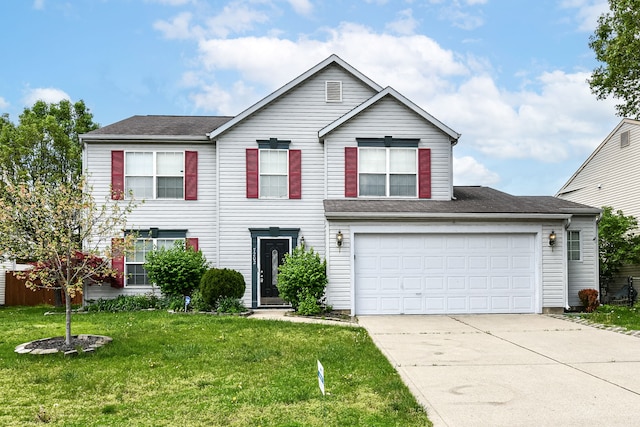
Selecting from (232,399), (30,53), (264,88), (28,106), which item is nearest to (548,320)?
(232,399)

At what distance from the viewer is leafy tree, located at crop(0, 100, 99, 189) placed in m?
26.2

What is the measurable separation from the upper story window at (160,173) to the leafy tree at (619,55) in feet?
57.6

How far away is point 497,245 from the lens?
15602 mm

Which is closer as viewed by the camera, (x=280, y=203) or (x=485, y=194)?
(x=280, y=203)

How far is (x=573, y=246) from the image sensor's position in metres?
17.4

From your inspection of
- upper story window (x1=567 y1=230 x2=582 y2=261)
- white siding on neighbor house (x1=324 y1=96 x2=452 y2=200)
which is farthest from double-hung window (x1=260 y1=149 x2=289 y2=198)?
upper story window (x1=567 y1=230 x2=582 y2=261)

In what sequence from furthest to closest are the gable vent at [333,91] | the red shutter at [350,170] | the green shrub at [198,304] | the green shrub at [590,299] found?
the gable vent at [333,91]
the red shutter at [350,170]
the green shrub at [590,299]
the green shrub at [198,304]

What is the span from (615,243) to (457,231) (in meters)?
9.13

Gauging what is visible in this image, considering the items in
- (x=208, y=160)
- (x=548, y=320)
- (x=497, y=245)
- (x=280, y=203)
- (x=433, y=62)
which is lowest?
(x=548, y=320)

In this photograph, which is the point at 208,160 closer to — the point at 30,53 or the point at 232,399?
the point at 30,53

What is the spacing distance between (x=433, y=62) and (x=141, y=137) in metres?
9.80

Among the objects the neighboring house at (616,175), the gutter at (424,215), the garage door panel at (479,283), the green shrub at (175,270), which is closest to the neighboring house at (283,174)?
the gutter at (424,215)

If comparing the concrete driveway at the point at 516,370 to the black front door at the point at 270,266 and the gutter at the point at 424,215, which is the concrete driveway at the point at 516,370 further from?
the black front door at the point at 270,266

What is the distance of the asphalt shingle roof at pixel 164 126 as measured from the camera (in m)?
17.6
